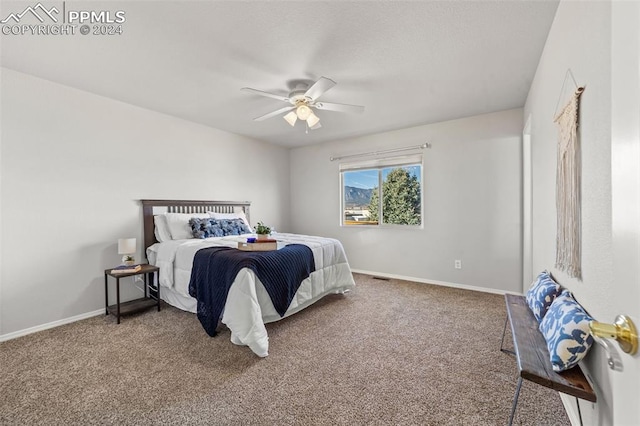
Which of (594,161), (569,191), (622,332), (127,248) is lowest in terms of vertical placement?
(127,248)

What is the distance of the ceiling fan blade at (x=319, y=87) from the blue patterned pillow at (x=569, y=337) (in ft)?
6.97

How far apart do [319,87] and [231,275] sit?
5.94ft

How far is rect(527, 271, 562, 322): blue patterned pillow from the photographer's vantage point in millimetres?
1700

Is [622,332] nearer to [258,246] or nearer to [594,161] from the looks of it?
[594,161]

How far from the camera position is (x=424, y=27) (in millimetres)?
1972

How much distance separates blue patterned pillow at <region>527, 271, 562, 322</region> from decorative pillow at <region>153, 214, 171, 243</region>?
12.3 ft

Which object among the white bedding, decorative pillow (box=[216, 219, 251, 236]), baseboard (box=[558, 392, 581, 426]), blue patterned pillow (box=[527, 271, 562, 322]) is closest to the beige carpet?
baseboard (box=[558, 392, 581, 426])

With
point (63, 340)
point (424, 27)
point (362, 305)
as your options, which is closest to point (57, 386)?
point (63, 340)

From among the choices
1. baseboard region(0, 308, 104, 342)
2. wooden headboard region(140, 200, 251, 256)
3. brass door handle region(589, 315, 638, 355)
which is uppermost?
wooden headboard region(140, 200, 251, 256)

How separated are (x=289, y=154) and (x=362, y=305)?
360 centimetres

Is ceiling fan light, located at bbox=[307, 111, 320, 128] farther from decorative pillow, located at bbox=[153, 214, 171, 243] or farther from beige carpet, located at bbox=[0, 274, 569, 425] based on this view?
decorative pillow, located at bbox=[153, 214, 171, 243]

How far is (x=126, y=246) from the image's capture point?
3021 millimetres

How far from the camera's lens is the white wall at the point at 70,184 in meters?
2.56

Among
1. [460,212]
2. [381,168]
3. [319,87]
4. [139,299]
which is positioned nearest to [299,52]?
[319,87]
